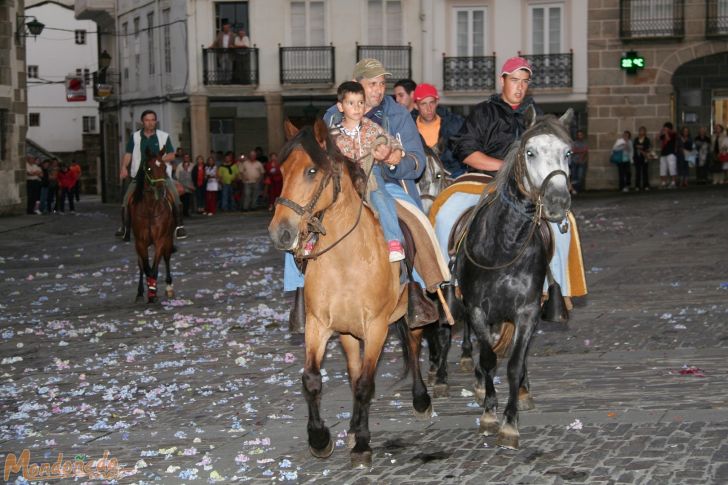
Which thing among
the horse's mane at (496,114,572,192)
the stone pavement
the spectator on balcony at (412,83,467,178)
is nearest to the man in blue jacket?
the horse's mane at (496,114,572,192)

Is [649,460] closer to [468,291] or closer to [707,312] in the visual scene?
[468,291]

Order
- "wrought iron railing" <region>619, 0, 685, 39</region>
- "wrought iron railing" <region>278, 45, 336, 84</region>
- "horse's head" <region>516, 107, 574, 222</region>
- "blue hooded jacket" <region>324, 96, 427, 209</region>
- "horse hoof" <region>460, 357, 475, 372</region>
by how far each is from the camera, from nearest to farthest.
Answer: "horse's head" <region>516, 107, 574, 222</region> < "blue hooded jacket" <region>324, 96, 427, 209</region> < "horse hoof" <region>460, 357, 475, 372</region> < "wrought iron railing" <region>619, 0, 685, 39</region> < "wrought iron railing" <region>278, 45, 336, 84</region>

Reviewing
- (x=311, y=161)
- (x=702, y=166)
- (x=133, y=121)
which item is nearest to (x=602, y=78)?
(x=702, y=166)

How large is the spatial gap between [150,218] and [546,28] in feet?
93.4

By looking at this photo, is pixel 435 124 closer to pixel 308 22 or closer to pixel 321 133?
pixel 321 133

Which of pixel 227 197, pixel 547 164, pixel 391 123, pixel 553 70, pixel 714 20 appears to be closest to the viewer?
pixel 547 164

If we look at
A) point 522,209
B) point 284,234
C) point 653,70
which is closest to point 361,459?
point 284,234

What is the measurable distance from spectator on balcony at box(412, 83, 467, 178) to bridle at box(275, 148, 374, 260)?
220 inches

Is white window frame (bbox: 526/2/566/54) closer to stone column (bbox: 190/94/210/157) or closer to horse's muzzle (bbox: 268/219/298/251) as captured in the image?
stone column (bbox: 190/94/210/157)

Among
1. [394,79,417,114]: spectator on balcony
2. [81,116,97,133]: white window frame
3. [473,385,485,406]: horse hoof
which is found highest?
[81,116,97,133]: white window frame

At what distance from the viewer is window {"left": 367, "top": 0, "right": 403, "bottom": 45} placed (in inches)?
1710

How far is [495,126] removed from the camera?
32.7ft

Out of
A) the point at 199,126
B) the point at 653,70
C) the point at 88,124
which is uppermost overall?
the point at 653,70

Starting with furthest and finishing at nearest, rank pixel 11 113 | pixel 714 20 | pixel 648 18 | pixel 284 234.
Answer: pixel 648 18 < pixel 714 20 < pixel 11 113 < pixel 284 234
